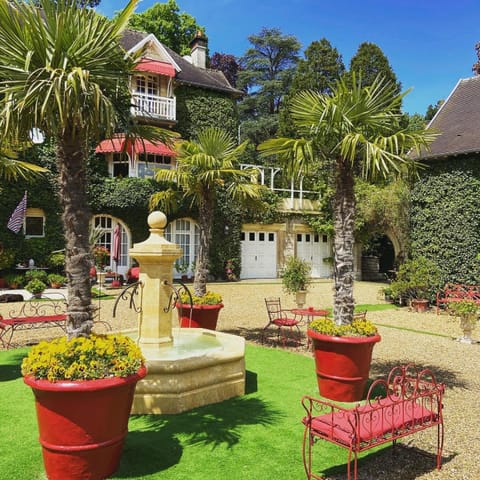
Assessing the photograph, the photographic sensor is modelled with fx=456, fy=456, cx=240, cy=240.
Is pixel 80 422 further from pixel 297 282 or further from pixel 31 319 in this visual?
pixel 297 282

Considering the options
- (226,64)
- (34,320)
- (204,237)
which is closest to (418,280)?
(204,237)

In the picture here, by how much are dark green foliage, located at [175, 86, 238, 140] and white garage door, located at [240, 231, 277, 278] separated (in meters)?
5.91

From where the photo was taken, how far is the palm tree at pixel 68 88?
4129 mm

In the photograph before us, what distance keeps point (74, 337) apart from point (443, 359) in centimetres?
755

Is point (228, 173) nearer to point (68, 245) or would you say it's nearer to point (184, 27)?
point (68, 245)

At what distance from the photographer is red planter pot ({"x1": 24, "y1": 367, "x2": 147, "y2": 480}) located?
12.0 feet

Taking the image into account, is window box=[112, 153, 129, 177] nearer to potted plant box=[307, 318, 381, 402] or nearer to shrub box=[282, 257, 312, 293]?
shrub box=[282, 257, 312, 293]

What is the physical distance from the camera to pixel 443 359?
914 centimetres

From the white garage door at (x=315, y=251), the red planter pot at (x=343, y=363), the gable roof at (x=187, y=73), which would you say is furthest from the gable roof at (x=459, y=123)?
the red planter pot at (x=343, y=363)

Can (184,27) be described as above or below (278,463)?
above

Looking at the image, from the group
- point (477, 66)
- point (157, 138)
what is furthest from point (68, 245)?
point (477, 66)

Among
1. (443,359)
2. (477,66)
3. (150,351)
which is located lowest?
(443,359)

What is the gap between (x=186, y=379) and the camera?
5.86m

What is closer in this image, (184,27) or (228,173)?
(228,173)
